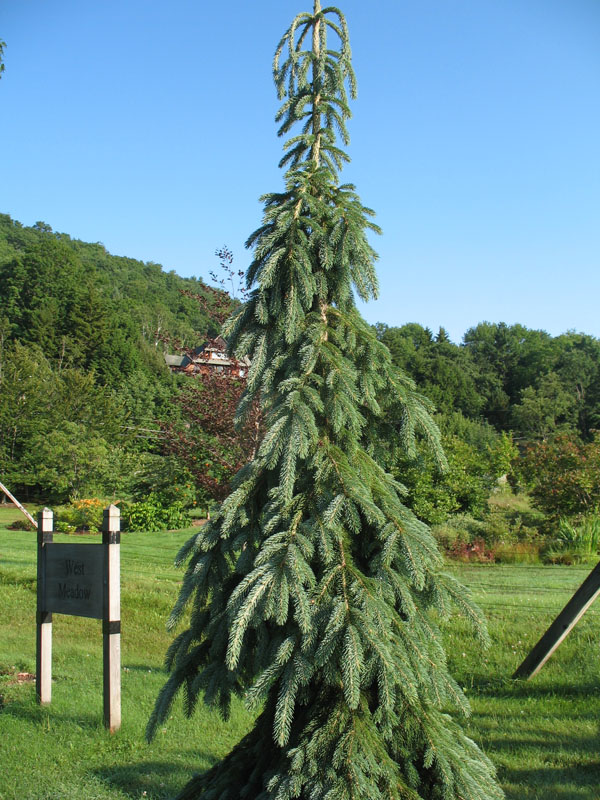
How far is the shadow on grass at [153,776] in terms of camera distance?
4113 millimetres

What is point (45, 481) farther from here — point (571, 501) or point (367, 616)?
point (367, 616)

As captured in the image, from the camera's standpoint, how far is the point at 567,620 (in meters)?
5.34

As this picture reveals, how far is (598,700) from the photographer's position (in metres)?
5.66

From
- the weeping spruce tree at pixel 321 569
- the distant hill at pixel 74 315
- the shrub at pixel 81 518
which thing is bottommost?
the shrub at pixel 81 518

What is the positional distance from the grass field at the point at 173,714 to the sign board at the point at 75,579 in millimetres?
858

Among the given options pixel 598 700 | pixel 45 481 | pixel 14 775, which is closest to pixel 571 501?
pixel 598 700

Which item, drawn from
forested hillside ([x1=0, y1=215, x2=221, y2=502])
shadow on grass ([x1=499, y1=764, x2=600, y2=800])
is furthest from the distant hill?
shadow on grass ([x1=499, y1=764, x2=600, y2=800])

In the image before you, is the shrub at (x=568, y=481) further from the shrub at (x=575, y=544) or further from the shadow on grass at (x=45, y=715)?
the shadow on grass at (x=45, y=715)

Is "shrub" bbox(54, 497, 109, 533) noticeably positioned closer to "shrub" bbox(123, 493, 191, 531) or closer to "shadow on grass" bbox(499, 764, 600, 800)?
"shrub" bbox(123, 493, 191, 531)

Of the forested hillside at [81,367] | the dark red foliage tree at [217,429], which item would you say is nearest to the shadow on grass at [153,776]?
the dark red foliage tree at [217,429]

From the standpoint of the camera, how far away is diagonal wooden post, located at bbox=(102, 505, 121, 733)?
527 centimetres

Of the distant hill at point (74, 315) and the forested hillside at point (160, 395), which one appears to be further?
the distant hill at point (74, 315)

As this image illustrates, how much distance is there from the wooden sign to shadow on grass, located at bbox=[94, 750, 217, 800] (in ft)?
2.55

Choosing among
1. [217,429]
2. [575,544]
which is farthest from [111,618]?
[575,544]
